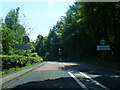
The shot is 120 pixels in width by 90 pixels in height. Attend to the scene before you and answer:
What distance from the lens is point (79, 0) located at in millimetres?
26031

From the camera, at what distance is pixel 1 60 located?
16922mm

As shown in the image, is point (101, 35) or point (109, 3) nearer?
point (109, 3)

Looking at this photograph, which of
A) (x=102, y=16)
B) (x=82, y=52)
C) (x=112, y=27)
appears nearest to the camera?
(x=102, y=16)

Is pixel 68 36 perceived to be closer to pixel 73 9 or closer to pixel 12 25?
pixel 73 9

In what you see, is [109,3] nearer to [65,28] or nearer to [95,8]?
[95,8]

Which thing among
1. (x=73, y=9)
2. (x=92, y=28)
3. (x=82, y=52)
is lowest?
(x=82, y=52)

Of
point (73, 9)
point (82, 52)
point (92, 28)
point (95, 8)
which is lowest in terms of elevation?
point (82, 52)

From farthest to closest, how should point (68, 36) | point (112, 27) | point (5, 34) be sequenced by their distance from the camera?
point (68, 36) < point (112, 27) < point (5, 34)

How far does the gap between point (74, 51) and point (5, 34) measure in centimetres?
4481

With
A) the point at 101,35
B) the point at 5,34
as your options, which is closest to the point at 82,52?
the point at 101,35

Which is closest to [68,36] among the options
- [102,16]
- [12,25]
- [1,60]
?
[12,25]

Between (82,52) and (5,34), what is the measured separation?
3724 cm

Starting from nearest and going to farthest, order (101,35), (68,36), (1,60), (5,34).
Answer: (1,60), (5,34), (101,35), (68,36)

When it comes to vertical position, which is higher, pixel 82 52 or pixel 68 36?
pixel 68 36
